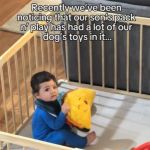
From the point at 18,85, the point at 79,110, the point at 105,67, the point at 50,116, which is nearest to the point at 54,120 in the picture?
the point at 50,116

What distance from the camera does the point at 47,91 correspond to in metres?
1.77

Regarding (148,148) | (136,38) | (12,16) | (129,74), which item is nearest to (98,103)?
(129,74)

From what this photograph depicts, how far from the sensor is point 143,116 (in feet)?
6.60

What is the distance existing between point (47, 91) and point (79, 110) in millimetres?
181

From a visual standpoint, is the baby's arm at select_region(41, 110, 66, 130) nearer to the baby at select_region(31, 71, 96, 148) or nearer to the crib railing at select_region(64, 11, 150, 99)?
the baby at select_region(31, 71, 96, 148)

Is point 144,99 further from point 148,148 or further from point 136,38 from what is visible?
point 148,148

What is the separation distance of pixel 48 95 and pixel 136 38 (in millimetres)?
511

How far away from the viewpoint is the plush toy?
6.11 feet

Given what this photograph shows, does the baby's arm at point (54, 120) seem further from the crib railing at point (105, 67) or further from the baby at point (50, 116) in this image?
the crib railing at point (105, 67)

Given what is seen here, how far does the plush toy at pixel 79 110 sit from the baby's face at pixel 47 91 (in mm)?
128

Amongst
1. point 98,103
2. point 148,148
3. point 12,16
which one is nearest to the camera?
point 148,148

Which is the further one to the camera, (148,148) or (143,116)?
(143,116)

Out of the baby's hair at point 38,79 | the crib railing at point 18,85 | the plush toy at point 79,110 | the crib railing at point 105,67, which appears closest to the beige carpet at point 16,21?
the crib railing at point 18,85

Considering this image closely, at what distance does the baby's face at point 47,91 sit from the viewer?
1760 mm
